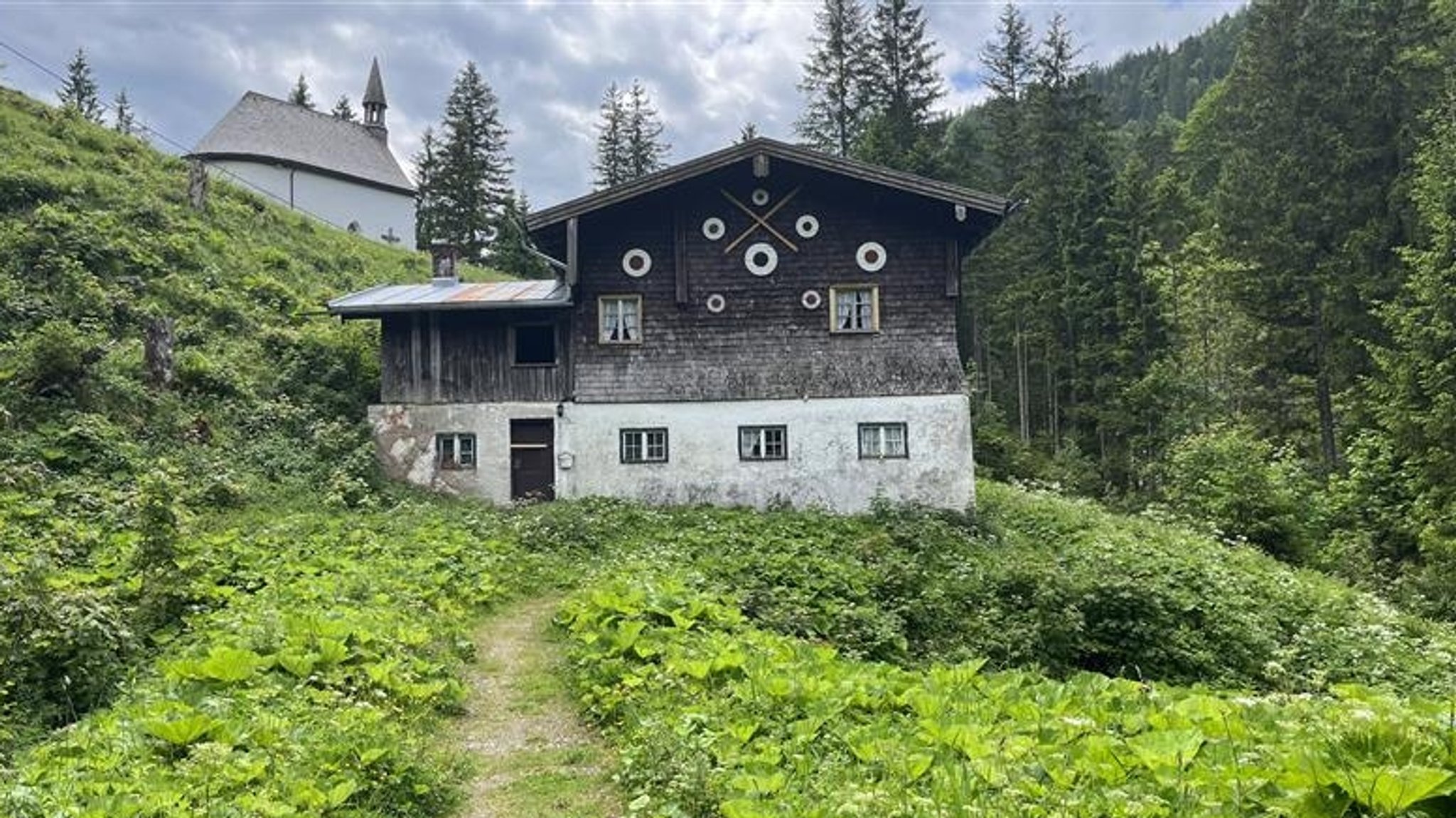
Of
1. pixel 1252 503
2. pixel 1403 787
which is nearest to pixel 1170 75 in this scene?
pixel 1252 503

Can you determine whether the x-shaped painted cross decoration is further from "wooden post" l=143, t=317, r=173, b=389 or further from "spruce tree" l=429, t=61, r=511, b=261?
"spruce tree" l=429, t=61, r=511, b=261

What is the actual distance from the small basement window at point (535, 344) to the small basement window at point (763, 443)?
5.36 m

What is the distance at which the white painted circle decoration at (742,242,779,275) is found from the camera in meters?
22.5

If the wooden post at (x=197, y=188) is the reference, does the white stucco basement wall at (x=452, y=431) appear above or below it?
below

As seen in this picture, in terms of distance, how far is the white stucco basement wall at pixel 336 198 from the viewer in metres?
50.2

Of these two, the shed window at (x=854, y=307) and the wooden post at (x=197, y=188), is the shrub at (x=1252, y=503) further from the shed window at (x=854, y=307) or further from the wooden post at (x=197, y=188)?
the wooden post at (x=197, y=188)

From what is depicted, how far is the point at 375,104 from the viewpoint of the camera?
62531mm

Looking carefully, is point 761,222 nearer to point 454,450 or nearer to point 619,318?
point 619,318

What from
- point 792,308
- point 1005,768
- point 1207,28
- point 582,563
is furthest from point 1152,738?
point 1207,28

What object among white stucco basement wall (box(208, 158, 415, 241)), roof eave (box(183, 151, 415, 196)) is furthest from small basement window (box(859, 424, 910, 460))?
roof eave (box(183, 151, 415, 196))

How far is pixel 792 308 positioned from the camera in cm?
2234

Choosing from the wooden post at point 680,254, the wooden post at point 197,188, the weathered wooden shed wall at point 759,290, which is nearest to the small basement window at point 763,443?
the weathered wooden shed wall at point 759,290

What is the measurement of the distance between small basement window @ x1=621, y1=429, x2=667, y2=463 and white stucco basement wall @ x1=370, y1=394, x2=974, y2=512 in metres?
0.15

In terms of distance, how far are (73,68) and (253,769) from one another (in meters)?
94.1
